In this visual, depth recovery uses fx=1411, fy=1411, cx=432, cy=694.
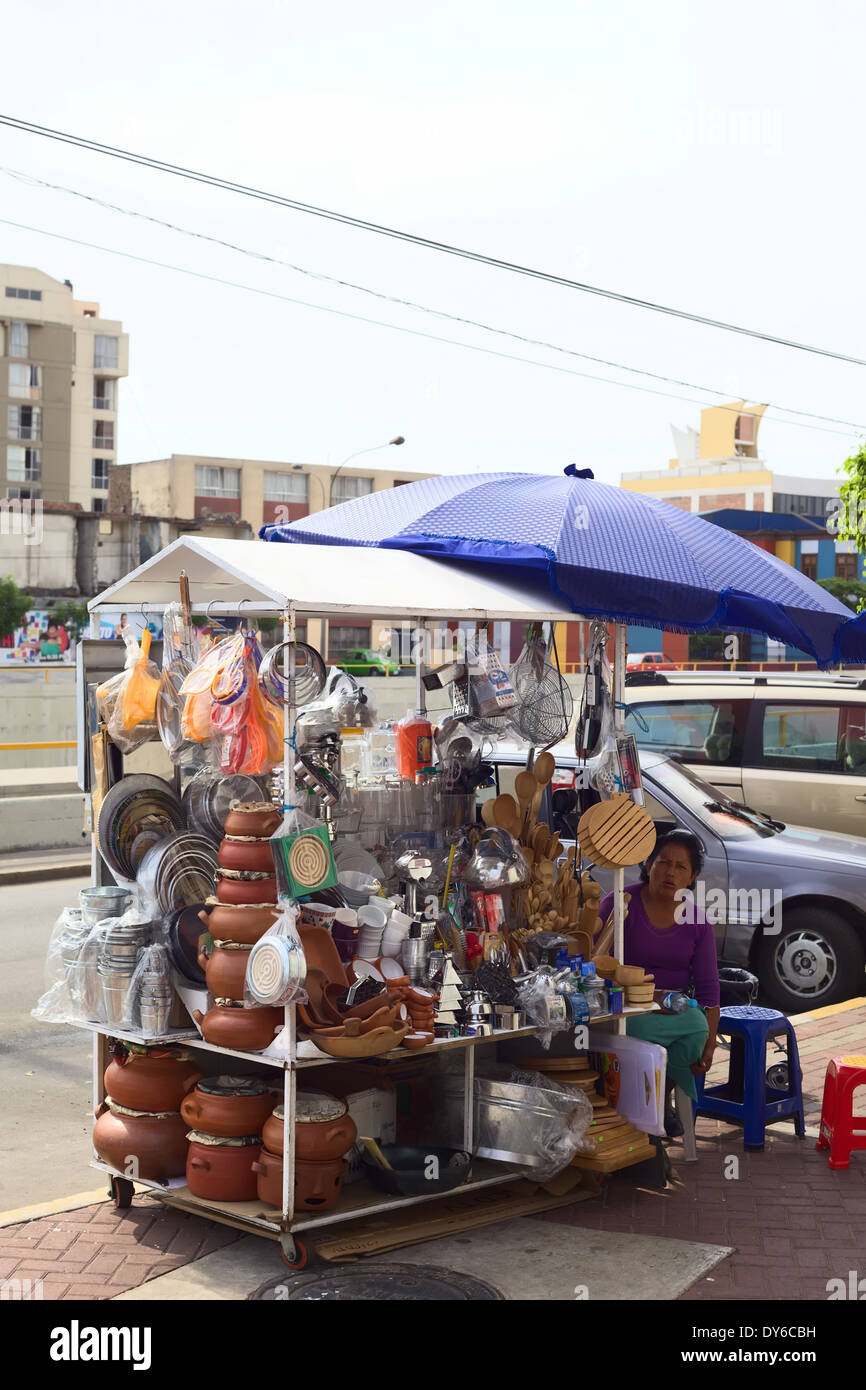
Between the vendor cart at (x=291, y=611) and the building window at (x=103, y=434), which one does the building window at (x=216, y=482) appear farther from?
the vendor cart at (x=291, y=611)

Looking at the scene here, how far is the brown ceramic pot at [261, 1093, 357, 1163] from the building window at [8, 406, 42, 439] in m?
84.0

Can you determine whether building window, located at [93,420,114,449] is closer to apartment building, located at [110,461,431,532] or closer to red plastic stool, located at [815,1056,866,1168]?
apartment building, located at [110,461,431,532]

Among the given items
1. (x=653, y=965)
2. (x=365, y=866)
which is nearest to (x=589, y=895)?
(x=653, y=965)

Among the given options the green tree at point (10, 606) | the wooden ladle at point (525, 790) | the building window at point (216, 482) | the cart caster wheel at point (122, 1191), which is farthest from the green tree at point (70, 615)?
the cart caster wheel at point (122, 1191)

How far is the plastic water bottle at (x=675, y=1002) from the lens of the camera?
615cm

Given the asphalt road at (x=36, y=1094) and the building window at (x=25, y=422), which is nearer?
the asphalt road at (x=36, y=1094)

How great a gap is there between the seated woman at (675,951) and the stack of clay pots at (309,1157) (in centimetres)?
175

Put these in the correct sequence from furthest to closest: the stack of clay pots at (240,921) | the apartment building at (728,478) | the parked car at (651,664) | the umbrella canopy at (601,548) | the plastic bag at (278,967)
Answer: the apartment building at (728,478)
the parked car at (651,664)
the umbrella canopy at (601,548)
the stack of clay pots at (240,921)
the plastic bag at (278,967)

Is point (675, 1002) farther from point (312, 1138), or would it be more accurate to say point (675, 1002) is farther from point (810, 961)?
point (810, 961)

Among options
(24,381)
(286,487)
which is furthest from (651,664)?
(24,381)

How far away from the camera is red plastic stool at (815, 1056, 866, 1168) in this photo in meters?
6.12

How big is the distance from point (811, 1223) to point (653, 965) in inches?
51.9
